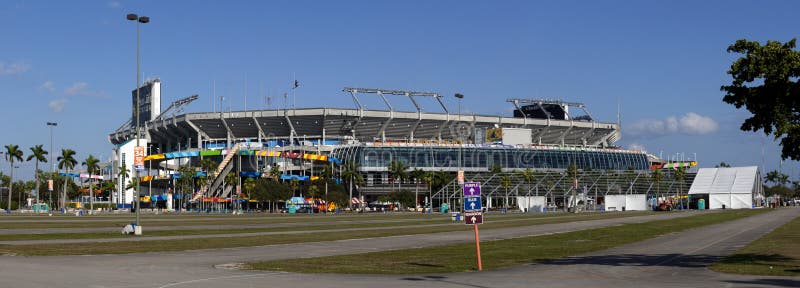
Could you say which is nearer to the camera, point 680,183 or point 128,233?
point 128,233

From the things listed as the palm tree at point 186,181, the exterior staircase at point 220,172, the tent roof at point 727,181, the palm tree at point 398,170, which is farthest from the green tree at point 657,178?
the palm tree at point 186,181

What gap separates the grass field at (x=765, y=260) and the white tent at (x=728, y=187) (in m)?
132

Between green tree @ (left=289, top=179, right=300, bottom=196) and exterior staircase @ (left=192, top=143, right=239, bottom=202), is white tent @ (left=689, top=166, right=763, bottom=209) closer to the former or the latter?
green tree @ (left=289, top=179, right=300, bottom=196)

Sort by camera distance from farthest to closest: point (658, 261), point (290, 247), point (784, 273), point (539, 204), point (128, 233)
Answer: point (539, 204)
point (128, 233)
point (290, 247)
point (658, 261)
point (784, 273)

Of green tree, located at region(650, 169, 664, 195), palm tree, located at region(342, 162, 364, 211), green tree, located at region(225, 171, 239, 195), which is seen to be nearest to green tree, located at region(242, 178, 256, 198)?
green tree, located at region(225, 171, 239, 195)

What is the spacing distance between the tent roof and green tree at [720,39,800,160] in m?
149

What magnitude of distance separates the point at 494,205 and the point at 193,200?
70.9 m

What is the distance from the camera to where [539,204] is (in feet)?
501

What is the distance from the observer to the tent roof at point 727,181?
165137 millimetres

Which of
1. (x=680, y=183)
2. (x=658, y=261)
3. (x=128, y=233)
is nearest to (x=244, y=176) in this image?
(x=680, y=183)

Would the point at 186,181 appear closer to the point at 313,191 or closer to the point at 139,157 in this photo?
the point at 313,191

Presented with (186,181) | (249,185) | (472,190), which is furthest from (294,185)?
A: (472,190)

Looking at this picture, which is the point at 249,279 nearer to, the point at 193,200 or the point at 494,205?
the point at 193,200

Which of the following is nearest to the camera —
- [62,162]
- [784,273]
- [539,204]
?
[784,273]
